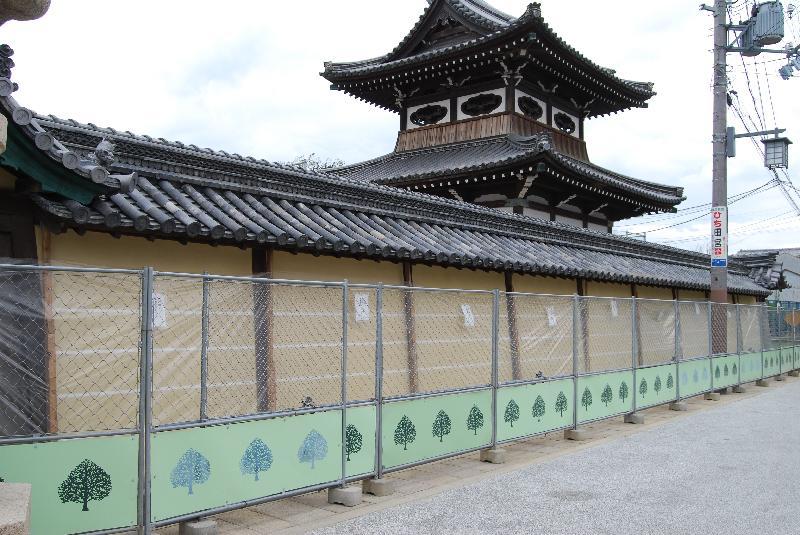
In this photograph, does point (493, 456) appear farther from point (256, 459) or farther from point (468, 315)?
point (256, 459)

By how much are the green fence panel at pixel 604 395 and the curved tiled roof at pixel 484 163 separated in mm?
6620

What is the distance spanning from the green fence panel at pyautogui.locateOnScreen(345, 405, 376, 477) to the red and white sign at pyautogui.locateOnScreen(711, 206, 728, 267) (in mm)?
12619

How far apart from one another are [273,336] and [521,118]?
13.4 metres

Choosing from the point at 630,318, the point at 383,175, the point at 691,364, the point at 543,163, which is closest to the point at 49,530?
the point at 630,318

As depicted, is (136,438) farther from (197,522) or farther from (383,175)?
(383,175)

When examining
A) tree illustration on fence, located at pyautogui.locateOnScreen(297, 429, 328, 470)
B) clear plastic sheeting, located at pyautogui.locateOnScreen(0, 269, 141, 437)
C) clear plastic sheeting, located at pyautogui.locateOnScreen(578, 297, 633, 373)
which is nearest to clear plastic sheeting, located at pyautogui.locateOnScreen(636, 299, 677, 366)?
clear plastic sheeting, located at pyautogui.locateOnScreen(578, 297, 633, 373)

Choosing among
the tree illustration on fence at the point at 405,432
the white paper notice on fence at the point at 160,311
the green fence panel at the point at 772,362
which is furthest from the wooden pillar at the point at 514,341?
the green fence panel at the point at 772,362

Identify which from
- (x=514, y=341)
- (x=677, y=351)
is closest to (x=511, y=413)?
(x=514, y=341)

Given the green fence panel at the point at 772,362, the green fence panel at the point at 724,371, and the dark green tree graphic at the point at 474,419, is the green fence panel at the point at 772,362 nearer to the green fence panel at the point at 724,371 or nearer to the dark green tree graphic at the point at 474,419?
the green fence panel at the point at 724,371

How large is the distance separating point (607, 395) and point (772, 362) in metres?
10.9

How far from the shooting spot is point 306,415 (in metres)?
6.36

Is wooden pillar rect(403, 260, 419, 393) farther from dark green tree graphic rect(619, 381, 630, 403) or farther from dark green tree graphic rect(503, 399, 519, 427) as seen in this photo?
dark green tree graphic rect(619, 381, 630, 403)

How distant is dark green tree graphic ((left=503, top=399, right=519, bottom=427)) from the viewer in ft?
29.2

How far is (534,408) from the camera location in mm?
9406
